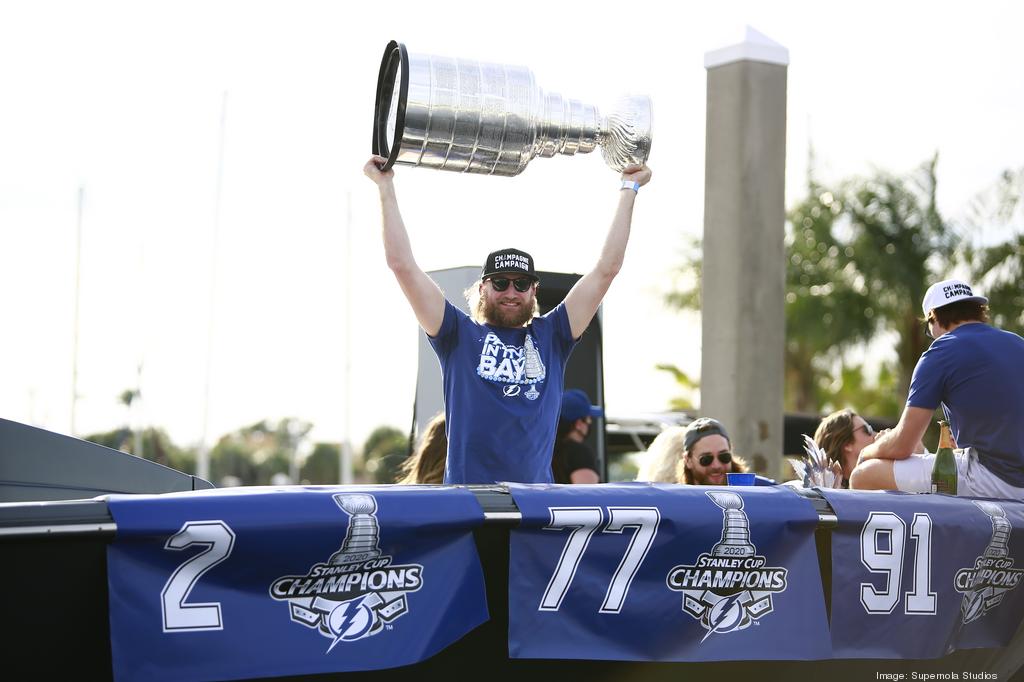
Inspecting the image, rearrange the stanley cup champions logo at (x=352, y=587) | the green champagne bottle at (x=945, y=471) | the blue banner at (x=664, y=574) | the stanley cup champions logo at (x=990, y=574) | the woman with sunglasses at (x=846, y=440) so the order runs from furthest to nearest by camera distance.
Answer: the woman with sunglasses at (x=846, y=440), the green champagne bottle at (x=945, y=471), the stanley cup champions logo at (x=990, y=574), the blue banner at (x=664, y=574), the stanley cup champions logo at (x=352, y=587)

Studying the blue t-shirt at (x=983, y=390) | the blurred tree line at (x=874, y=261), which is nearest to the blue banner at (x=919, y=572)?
the blue t-shirt at (x=983, y=390)

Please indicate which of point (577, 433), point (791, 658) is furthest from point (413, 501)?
point (577, 433)

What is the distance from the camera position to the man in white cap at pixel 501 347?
13.5 feet

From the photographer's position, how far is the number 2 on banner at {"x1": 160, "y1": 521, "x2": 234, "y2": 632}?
2.83 metres

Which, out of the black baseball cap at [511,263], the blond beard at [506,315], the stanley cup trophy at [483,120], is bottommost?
the blond beard at [506,315]

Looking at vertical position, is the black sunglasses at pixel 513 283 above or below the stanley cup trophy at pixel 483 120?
below

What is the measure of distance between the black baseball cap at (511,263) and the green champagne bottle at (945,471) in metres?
1.72

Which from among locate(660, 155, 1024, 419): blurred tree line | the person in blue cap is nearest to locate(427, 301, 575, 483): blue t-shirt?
the person in blue cap

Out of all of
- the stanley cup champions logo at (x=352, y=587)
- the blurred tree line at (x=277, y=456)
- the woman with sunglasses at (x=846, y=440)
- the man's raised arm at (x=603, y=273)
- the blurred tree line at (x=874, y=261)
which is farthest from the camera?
the blurred tree line at (x=277, y=456)

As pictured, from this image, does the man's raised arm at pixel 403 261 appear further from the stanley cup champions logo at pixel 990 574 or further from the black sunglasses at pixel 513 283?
the stanley cup champions logo at pixel 990 574

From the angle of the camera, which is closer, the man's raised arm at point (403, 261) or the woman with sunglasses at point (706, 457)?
the man's raised arm at point (403, 261)

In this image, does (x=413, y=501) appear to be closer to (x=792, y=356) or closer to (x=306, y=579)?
(x=306, y=579)

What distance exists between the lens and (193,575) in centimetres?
287

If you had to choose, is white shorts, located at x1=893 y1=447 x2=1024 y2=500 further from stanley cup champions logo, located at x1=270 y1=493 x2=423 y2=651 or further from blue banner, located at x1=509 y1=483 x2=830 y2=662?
stanley cup champions logo, located at x1=270 y1=493 x2=423 y2=651
